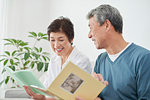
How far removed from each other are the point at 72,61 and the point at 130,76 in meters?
0.62

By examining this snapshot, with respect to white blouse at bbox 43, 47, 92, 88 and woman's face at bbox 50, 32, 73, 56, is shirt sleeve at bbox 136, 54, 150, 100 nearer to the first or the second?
white blouse at bbox 43, 47, 92, 88

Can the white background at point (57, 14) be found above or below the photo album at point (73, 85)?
above

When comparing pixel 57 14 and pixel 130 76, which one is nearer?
pixel 130 76

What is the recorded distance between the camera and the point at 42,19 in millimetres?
3654

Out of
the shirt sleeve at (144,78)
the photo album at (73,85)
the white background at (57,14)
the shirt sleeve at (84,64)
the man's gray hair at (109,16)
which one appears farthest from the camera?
the white background at (57,14)

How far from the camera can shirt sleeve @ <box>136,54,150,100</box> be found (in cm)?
115

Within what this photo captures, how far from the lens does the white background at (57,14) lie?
280 centimetres

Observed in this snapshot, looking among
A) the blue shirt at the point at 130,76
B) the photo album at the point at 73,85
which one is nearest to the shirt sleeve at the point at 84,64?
the blue shirt at the point at 130,76

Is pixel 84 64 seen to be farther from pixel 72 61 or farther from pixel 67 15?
pixel 67 15

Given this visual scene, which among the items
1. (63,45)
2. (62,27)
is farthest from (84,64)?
(62,27)

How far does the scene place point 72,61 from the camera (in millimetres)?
1718

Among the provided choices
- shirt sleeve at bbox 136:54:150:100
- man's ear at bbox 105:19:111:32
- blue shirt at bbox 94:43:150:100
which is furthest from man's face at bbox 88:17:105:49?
shirt sleeve at bbox 136:54:150:100

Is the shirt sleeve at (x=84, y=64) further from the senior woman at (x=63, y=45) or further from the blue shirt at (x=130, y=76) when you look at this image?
the blue shirt at (x=130, y=76)

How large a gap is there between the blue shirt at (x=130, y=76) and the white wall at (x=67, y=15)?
155 centimetres
